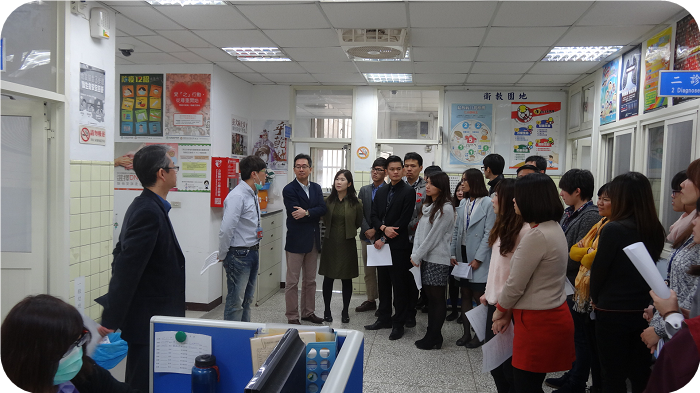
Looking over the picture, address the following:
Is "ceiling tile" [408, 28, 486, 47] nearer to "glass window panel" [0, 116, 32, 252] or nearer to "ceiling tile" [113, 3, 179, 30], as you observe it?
"ceiling tile" [113, 3, 179, 30]

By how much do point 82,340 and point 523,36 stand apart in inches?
154

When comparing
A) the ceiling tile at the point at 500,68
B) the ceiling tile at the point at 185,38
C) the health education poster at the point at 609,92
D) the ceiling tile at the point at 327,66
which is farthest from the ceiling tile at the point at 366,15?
the health education poster at the point at 609,92

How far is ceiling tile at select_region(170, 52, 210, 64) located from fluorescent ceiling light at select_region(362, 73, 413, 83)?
1.92m

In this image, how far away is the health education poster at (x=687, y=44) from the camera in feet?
10.4

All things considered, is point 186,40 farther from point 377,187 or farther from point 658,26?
point 658,26

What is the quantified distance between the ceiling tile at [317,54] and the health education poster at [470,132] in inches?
81.7

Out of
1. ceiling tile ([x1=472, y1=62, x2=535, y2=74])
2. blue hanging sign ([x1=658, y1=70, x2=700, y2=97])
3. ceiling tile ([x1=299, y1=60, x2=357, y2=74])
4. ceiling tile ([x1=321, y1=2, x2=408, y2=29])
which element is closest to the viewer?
blue hanging sign ([x1=658, y1=70, x2=700, y2=97])

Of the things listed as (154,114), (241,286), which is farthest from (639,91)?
(154,114)

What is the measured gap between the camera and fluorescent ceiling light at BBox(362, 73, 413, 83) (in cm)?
561

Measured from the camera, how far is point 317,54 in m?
4.66

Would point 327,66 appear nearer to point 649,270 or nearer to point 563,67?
point 563,67

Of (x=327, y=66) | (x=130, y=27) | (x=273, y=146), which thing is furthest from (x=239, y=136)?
(x=130, y=27)

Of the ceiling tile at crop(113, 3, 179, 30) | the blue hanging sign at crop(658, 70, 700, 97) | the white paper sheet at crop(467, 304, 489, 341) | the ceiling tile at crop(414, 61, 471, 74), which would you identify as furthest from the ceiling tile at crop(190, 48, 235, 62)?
the blue hanging sign at crop(658, 70, 700, 97)

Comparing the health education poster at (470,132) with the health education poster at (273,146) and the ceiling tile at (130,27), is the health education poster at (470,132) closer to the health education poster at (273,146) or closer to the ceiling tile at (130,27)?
the health education poster at (273,146)
